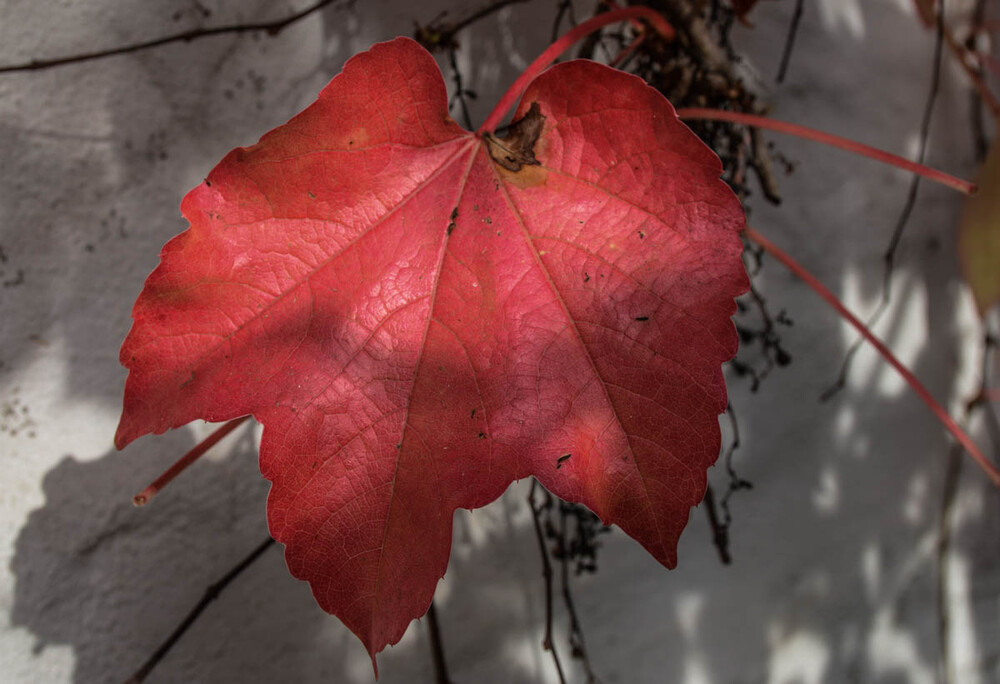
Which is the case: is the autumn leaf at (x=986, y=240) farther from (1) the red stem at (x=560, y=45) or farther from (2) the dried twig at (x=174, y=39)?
(2) the dried twig at (x=174, y=39)

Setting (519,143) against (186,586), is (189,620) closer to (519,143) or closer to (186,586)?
(186,586)

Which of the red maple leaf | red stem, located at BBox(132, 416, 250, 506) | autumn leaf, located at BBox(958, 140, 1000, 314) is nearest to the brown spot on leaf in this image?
the red maple leaf

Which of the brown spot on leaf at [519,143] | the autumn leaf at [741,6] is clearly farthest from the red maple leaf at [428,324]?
the autumn leaf at [741,6]

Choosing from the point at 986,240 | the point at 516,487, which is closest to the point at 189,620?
the point at 516,487

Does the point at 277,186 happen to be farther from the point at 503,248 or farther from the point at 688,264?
the point at 688,264

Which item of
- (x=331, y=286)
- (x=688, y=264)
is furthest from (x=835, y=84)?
(x=331, y=286)
